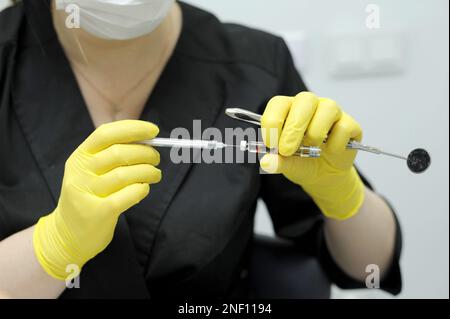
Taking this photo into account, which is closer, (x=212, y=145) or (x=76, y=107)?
(x=212, y=145)

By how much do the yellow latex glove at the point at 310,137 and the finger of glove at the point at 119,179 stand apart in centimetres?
17

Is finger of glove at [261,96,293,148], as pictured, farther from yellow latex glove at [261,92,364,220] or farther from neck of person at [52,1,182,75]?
neck of person at [52,1,182,75]

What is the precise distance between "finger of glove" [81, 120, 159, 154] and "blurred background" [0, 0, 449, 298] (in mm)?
658

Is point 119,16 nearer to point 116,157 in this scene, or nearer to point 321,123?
point 116,157

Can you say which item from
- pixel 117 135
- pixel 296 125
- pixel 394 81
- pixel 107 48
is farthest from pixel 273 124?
pixel 394 81

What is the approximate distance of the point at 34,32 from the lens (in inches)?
36.3

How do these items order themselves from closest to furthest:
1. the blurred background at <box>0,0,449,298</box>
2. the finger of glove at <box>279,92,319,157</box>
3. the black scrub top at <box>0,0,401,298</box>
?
the finger of glove at <box>279,92,319,157</box>
the black scrub top at <box>0,0,401,298</box>
the blurred background at <box>0,0,449,298</box>

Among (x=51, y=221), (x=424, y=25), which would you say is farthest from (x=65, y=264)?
(x=424, y=25)

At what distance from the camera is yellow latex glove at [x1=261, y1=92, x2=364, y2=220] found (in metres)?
0.76

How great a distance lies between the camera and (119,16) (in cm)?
82

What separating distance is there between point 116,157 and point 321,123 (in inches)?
11.1

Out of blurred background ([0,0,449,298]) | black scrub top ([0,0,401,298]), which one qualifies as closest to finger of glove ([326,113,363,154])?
black scrub top ([0,0,401,298])

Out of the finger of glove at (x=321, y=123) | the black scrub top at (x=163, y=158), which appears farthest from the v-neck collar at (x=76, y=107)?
the finger of glove at (x=321, y=123)
